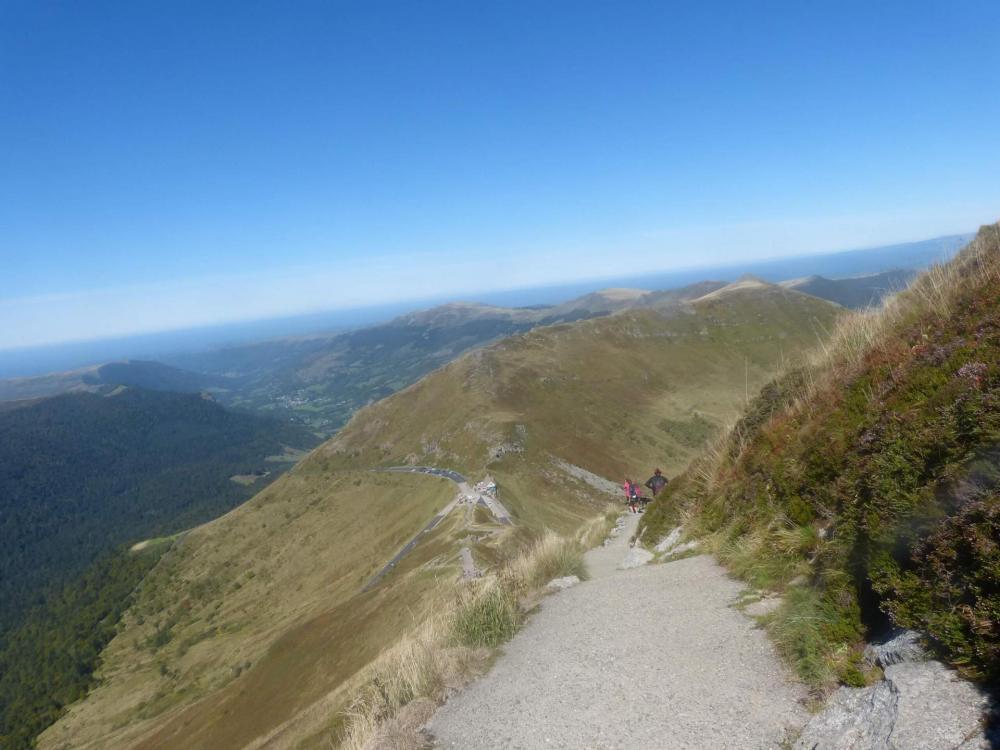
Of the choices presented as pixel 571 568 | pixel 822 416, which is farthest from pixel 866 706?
pixel 571 568

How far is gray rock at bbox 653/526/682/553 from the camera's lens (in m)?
14.0

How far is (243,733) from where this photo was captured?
38062 mm

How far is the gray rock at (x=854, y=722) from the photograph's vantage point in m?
4.89

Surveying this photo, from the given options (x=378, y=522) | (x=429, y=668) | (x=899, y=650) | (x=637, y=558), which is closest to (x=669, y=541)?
(x=637, y=558)

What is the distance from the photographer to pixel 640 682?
7.63 m

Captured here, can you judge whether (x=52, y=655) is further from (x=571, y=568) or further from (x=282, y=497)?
(x=571, y=568)

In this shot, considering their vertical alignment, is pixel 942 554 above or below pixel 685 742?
above

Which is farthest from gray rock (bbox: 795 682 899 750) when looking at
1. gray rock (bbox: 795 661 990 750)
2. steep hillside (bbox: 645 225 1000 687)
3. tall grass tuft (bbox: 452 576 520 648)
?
tall grass tuft (bbox: 452 576 520 648)

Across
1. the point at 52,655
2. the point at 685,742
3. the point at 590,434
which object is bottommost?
the point at 52,655

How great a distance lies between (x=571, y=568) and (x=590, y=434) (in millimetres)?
92272

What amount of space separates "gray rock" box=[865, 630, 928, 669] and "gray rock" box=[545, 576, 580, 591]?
8157 mm

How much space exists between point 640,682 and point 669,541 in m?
7.35

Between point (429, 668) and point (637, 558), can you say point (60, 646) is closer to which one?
point (429, 668)

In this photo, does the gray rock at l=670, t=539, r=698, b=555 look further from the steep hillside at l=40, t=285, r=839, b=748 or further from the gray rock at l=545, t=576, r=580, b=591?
the steep hillside at l=40, t=285, r=839, b=748
